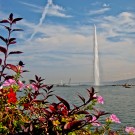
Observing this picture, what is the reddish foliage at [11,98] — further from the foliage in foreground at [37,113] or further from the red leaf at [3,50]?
the red leaf at [3,50]

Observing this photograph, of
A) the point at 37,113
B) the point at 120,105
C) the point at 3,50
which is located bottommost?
the point at 120,105

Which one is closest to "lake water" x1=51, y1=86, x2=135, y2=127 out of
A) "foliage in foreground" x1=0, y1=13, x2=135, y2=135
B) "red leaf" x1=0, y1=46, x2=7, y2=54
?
"foliage in foreground" x1=0, y1=13, x2=135, y2=135

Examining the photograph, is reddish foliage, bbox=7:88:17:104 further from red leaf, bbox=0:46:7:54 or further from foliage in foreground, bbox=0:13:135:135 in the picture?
red leaf, bbox=0:46:7:54

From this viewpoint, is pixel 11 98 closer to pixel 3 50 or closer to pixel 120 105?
pixel 3 50

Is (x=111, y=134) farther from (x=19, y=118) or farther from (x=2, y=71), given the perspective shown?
(x=2, y=71)

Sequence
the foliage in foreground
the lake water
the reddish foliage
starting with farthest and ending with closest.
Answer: the lake water → the reddish foliage → the foliage in foreground

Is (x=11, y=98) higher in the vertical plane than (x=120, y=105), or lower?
higher

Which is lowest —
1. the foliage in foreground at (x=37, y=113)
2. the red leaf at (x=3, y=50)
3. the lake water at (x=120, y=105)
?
the lake water at (x=120, y=105)

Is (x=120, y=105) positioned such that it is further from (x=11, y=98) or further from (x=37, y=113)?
(x=11, y=98)

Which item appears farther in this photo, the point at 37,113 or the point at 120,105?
the point at 120,105

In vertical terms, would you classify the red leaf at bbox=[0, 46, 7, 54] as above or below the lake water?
above

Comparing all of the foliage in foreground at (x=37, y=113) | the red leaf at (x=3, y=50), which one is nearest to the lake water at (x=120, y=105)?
the foliage in foreground at (x=37, y=113)

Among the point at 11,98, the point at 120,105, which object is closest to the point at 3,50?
the point at 11,98

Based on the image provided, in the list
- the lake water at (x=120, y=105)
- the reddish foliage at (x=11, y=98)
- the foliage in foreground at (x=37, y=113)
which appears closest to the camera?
the foliage in foreground at (x=37, y=113)
